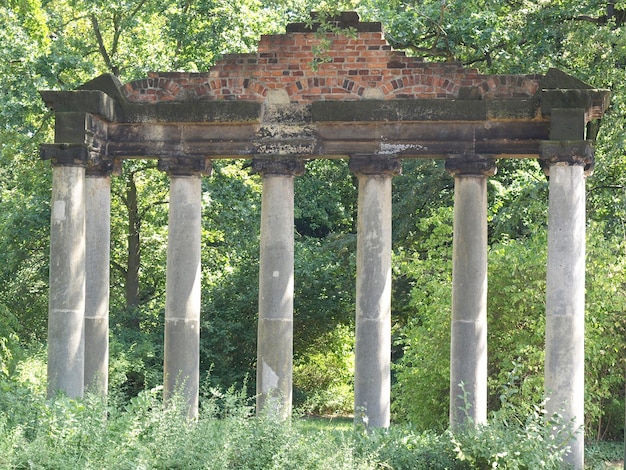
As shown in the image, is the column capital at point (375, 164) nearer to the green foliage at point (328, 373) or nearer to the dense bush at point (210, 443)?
the dense bush at point (210, 443)

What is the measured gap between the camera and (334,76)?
23344 millimetres

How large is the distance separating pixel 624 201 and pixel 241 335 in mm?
15313

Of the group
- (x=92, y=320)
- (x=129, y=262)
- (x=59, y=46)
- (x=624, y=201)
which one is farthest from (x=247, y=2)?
(x=92, y=320)

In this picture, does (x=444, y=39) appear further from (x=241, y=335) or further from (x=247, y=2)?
(x=241, y=335)

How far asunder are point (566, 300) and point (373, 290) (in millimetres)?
4015

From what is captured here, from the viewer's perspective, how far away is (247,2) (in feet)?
128

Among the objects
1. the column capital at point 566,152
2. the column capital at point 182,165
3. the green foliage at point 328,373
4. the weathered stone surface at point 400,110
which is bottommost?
the green foliage at point 328,373

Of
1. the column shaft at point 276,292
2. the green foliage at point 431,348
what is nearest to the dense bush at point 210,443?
the column shaft at point 276,292

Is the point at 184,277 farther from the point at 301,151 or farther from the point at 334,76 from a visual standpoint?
the point at 334,76

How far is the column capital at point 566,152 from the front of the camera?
22.0 metres

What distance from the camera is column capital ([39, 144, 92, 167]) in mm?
22859

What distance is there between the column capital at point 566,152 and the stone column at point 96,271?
9.47 metres

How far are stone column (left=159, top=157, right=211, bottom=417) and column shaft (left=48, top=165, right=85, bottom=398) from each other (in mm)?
1923

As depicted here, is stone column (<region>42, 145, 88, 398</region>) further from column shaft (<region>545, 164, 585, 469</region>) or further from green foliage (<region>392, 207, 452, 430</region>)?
green foliage (<region>392, 207, 452, 430</region>)
